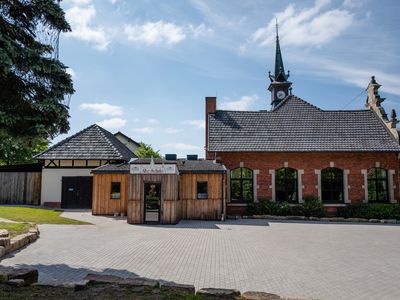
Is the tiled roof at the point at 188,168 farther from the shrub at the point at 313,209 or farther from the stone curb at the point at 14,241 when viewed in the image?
the stone curb at the point at 14,241

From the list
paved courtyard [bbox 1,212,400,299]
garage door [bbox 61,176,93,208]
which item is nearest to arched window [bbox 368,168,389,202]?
paved courtyard [bbox 1,212,400,299]

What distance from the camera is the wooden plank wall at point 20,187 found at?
23047mm

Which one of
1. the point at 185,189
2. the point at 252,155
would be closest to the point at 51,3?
the point at 185,189

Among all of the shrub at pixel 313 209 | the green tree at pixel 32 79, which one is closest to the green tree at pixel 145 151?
the shrub at pixel 313 209

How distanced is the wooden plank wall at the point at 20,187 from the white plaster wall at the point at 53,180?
89 cm

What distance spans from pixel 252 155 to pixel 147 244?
1204 centimetres

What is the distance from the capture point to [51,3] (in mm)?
8070

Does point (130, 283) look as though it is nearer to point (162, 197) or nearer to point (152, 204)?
point (162, 197)

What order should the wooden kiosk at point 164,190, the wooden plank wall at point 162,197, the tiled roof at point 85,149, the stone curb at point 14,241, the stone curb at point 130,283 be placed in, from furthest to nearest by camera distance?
1. the tiled roof at point 85,149
2. the wooden kiosk at point 164,190
3. the wooden plank wall at point 162,197
4. the stone curb at point 14,241
5. the stone curb at point 130,283

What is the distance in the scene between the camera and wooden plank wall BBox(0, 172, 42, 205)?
907 inches

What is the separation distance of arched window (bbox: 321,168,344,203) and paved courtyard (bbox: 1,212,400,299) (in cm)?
645

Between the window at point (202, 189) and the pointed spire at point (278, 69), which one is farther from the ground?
the pointed spire at point (278, 69)

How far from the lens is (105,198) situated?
19344 mm

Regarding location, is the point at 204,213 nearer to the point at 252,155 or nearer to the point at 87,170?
the point at 252,155
